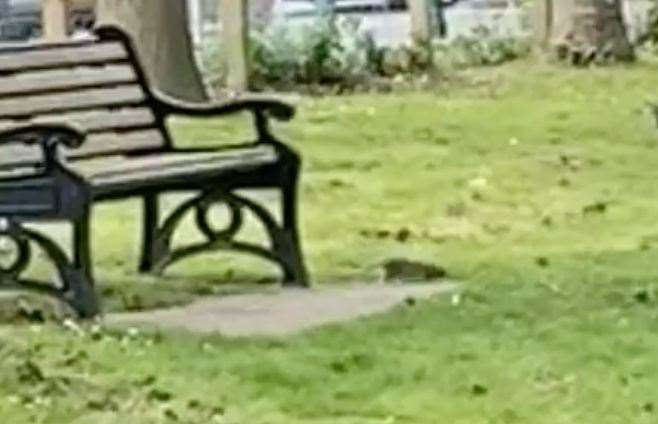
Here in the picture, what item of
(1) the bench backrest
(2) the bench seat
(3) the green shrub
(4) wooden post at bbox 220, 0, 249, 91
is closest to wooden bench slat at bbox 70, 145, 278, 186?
(2) the bench seat

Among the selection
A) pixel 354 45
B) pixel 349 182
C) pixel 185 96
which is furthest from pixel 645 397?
pixel 354 45

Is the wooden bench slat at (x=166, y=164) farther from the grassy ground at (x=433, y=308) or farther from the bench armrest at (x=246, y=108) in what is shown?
the grassy ground at (x=433, y=308)

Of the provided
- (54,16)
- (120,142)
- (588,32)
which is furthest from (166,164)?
(588,32)

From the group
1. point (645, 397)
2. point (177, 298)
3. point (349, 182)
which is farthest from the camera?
point (349, 182)

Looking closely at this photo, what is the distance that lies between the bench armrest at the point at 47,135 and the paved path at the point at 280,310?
0.61 meters

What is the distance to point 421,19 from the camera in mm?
25109

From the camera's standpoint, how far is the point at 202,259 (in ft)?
33.3

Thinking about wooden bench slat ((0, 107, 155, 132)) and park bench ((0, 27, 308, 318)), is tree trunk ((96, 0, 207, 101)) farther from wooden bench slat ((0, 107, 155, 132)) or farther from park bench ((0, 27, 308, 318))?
wooden bench slat ((0, 107, 155, 132))

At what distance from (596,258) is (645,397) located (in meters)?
3.28

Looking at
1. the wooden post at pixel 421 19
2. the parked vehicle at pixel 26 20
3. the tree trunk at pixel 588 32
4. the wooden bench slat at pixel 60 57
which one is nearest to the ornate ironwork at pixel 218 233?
the wooden bench slat at pixel 60 57

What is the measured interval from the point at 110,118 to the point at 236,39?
960 centimetres

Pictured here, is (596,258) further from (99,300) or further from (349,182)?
(349,182)

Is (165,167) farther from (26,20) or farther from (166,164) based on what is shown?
(26,20)

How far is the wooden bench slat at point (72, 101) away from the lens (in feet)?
29.2
